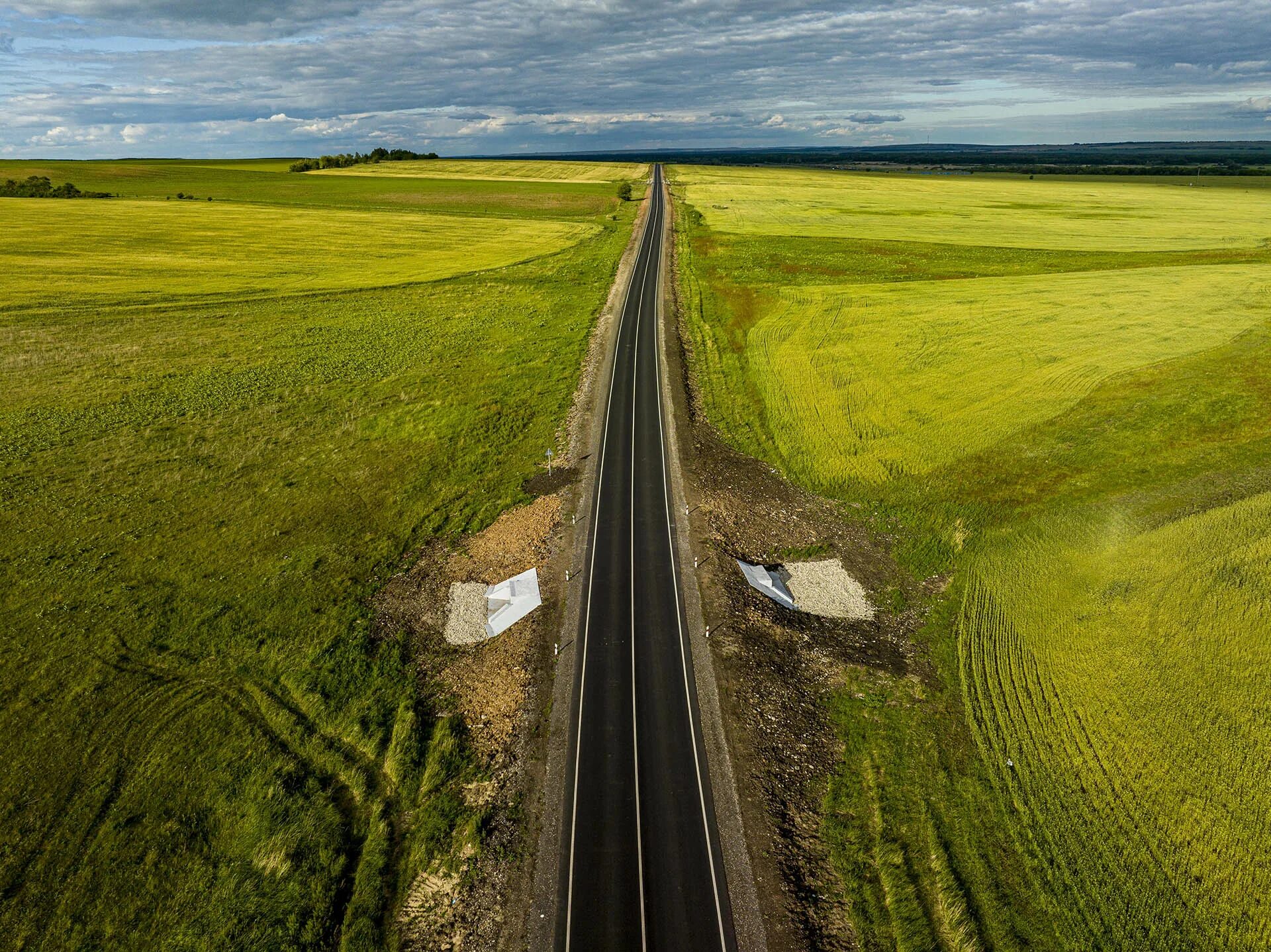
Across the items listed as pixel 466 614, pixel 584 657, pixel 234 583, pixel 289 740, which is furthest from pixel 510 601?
pixel 234 583

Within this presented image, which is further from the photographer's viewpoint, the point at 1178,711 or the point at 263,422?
the point at 263,422

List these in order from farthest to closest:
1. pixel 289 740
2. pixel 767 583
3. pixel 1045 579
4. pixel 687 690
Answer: pixel 1045 579 → pixel 767 583 → pixel 687 690 → pixel 289 740


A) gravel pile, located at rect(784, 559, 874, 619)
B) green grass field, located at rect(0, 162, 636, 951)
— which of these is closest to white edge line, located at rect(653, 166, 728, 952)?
gravel pile, located at rect(784, 559, 874, 619)

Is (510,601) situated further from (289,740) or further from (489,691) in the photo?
(289,740)

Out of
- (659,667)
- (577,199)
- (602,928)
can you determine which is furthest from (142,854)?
(577,199)

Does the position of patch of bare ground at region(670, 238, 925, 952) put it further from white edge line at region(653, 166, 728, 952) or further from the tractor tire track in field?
the tractor tire track in field

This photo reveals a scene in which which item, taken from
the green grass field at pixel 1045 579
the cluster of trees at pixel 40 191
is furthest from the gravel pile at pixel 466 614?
the cluster of trees at pixel 40 191

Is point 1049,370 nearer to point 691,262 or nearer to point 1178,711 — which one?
point 1178,711
